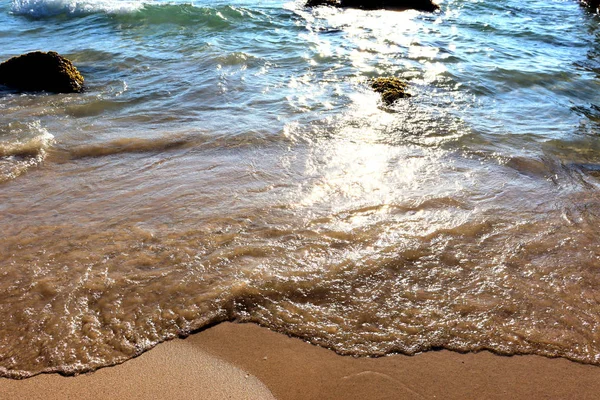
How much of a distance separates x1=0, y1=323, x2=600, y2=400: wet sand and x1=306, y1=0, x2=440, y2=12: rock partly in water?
12615mm

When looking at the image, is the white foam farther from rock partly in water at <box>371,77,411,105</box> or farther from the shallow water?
rock partly in water at <box>371,77,411,105</box>

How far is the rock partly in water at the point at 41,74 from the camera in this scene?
267 inches

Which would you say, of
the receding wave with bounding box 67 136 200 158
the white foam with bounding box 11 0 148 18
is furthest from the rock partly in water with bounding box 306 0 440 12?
the receding wave with bounding box 67 136 200 158

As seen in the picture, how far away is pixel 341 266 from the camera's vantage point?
10.2ft

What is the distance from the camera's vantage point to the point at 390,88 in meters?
6.48

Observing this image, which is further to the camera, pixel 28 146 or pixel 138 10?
pixel 138 10

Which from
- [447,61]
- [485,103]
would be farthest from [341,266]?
[447,61]

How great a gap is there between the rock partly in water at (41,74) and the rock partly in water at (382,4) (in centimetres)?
851

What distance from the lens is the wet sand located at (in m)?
2.31

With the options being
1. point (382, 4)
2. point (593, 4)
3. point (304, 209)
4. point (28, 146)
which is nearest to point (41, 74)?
point (28, 146)

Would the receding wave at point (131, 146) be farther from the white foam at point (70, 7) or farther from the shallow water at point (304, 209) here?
the white foam at point (70, 7)

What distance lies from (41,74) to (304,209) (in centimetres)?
564

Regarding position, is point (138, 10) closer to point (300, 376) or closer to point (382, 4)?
point (382, 4)

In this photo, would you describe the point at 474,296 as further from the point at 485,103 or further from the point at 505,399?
the point at 485,103
